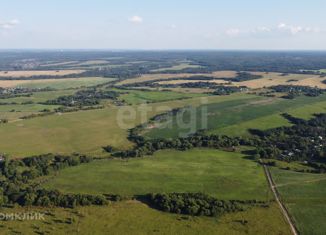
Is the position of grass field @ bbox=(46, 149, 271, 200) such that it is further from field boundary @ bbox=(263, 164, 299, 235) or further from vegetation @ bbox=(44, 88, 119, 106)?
vegetation @ bbox=(44, 88, 119, 106)

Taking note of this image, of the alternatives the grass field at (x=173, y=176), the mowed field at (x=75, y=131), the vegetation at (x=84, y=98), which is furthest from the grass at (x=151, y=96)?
the grass field at (x=173, y=176)

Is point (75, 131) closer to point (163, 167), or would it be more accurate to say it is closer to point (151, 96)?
point (163, 167)

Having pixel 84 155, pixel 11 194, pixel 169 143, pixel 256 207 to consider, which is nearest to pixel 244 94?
pixel 169 143

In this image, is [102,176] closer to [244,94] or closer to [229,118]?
[229,118]

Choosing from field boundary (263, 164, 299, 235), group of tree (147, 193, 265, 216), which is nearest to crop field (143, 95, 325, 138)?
field boundary (263, 164, 299, 235)

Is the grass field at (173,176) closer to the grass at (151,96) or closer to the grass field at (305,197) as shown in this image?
the grass field at (305,197)

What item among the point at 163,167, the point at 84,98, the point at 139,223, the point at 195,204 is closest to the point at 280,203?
the point at 195,204
